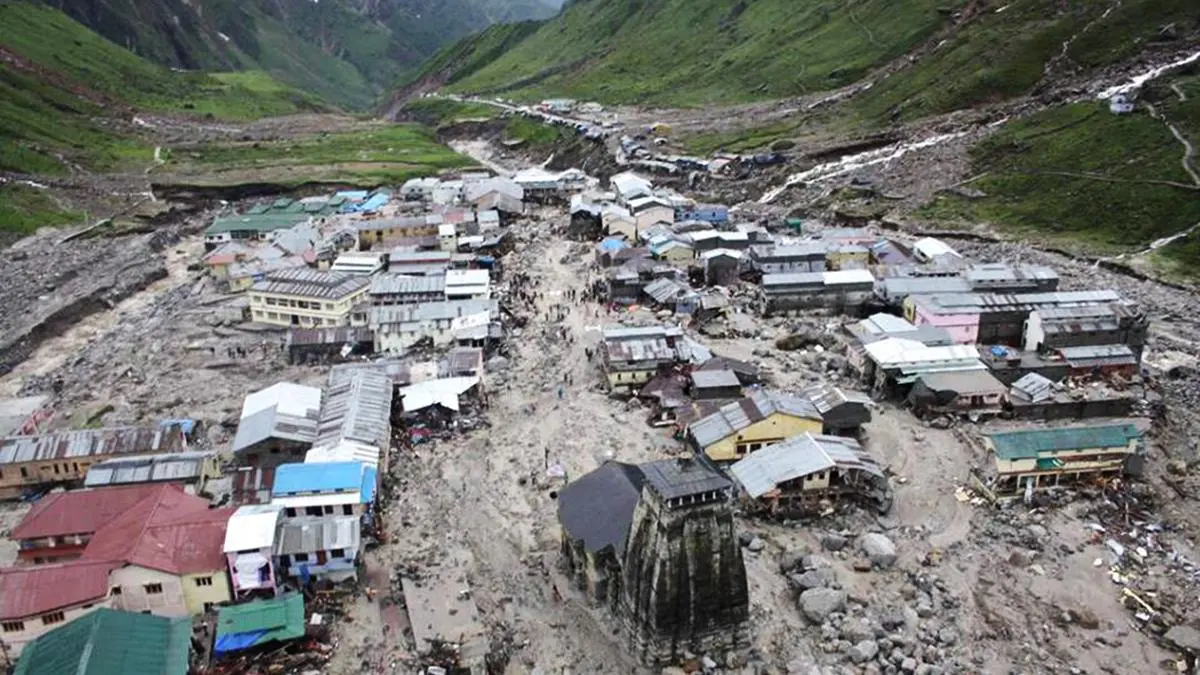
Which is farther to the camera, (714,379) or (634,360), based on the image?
(634,360)

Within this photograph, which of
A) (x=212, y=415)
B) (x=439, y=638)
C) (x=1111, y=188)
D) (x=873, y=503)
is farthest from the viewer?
(x=1111, y=188)

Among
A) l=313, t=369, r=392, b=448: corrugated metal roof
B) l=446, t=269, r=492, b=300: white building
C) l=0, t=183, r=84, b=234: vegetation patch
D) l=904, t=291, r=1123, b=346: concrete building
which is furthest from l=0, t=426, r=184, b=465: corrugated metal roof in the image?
l=0, t=183, r=84, b=234: vegetation patch

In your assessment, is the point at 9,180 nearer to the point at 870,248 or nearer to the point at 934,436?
the point at 870,248

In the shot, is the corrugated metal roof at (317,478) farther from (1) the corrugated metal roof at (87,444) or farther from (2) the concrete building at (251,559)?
(1) the corrugated metal roof at (87,444)

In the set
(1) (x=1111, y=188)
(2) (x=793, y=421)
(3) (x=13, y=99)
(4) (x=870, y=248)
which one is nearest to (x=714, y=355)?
(2) (x=793, y=421)

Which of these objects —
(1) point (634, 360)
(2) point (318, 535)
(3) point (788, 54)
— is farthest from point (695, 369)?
(3) point (788, 54)

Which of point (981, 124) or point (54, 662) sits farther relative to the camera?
point (981, 124)

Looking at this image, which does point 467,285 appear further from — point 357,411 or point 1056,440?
point 1056,440
